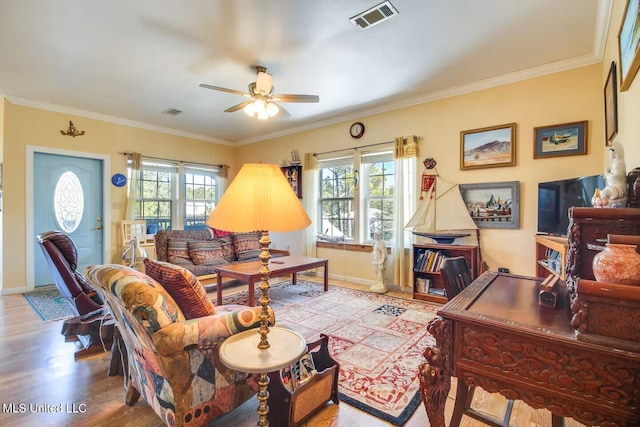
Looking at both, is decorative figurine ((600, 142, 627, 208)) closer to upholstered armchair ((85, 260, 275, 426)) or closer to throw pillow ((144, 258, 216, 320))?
upholstered armchair ((85, 260, 275, 426))

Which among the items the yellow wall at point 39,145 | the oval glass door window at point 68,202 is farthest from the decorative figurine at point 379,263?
the oval glass door window at point 68,202

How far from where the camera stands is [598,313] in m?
0.83

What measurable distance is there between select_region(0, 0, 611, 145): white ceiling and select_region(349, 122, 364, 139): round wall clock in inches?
18.1

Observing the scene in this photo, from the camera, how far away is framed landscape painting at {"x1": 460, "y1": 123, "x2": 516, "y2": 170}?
11.3ft

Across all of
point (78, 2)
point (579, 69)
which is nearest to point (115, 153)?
point (78, 2)

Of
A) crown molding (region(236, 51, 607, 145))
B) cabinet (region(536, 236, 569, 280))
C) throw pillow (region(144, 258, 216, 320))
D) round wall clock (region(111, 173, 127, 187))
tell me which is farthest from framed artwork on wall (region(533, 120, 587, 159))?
round wall clock (region(111, 173, 127, 187))

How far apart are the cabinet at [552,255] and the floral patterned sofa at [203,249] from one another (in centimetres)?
343

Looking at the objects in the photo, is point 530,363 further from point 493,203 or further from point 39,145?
point 39,145

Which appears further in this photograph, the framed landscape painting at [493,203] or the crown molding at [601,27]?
the framed landscape painting at [493,203]

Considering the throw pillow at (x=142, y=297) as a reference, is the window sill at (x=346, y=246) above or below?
below

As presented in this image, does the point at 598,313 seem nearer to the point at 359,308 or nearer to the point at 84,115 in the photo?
the point at 359,308

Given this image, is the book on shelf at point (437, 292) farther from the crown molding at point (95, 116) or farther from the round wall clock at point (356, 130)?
the crown molding at point (95, 116)

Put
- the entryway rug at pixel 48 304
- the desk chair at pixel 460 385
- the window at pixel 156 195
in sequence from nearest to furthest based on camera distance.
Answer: the desk chair at pixel 460 385 < the entryway rug at pixel 48 304 < the window at pixel 156 195

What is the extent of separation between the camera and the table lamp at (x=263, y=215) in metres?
1.25
